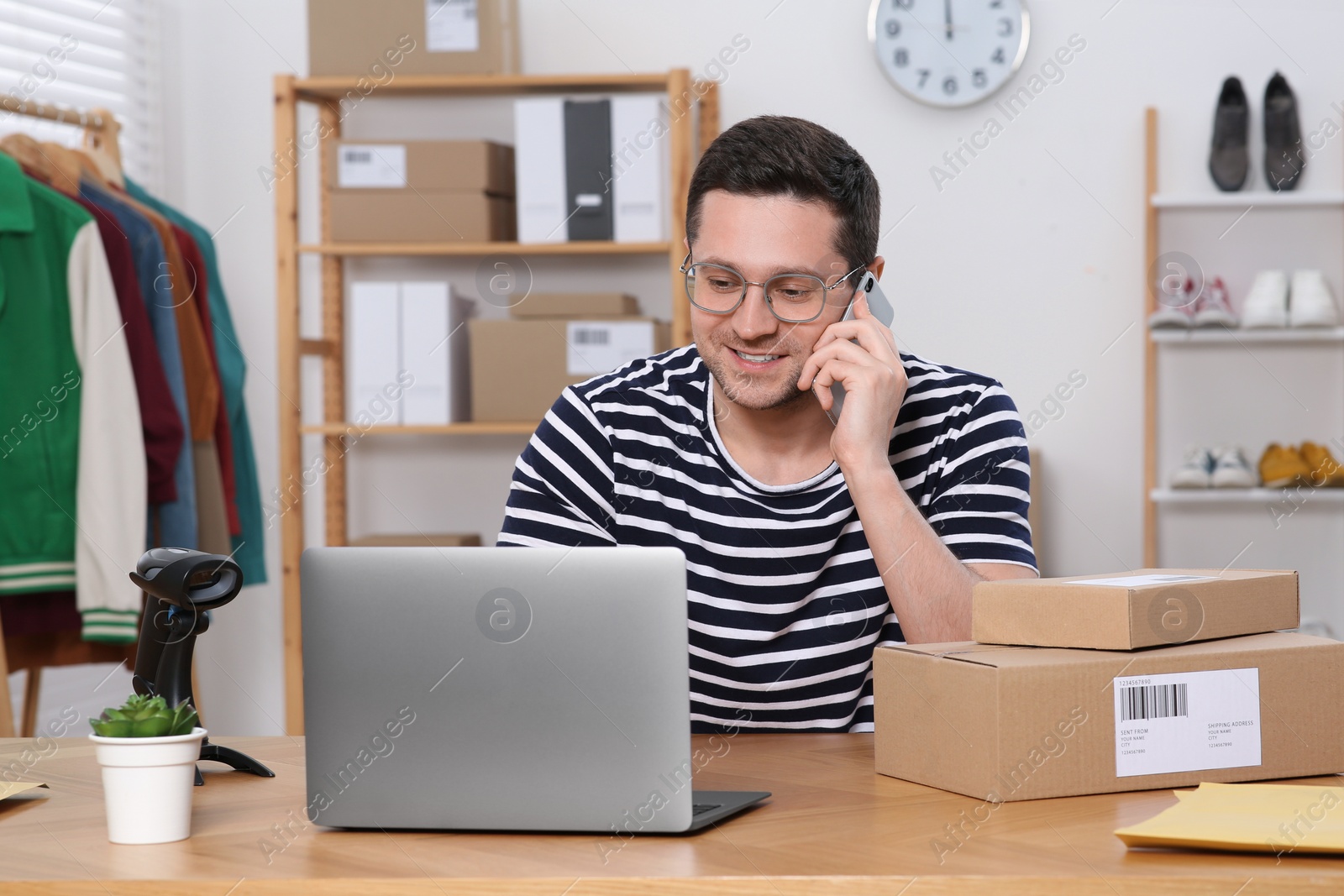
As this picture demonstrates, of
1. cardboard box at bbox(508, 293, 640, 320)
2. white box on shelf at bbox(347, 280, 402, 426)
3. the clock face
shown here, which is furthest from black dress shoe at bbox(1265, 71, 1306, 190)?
white box on shelf at bbox(347, 280, 402, 426)

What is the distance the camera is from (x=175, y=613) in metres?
1.03

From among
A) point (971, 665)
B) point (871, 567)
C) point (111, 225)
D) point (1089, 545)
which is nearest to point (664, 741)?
point (971, 665)

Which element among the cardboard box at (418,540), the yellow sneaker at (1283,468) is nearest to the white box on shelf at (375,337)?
the cardboard box at (418,540)

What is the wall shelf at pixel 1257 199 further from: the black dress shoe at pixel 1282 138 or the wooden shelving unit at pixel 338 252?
the wooden shelving unit at pixel 338 252

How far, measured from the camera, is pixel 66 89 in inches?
114

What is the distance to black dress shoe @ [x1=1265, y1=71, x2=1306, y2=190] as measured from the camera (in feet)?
9.50

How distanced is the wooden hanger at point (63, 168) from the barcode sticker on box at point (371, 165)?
0.54 meters

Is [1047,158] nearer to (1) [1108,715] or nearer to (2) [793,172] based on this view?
(2) [793,172]

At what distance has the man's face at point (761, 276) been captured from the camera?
142 centimetres

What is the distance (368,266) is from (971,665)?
256 centimetres

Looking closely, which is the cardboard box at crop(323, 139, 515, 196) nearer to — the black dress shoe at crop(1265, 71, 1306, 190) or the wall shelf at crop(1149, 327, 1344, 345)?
the wall shelf at crop(1149, 327, 1344, 345)

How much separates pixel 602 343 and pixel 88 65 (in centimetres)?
141

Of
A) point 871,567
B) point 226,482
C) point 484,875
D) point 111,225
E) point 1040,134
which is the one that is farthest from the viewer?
point 1040,134

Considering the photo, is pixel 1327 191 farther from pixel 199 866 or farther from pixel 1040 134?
pixel 199 866
